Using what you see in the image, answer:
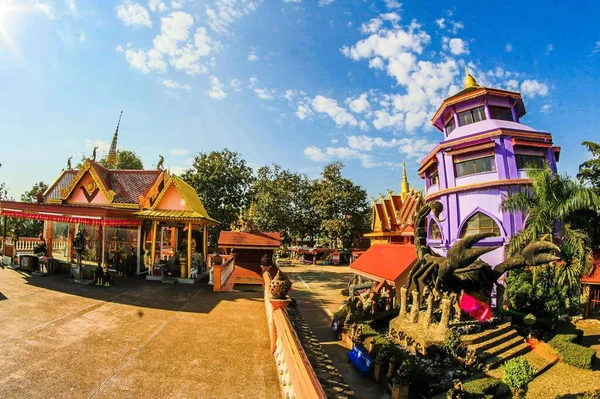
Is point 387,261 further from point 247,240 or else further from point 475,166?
point 475,166

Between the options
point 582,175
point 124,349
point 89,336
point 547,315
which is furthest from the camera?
point 582,175

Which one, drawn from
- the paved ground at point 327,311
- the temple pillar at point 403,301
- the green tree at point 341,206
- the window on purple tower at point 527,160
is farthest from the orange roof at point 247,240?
the green tree at point 341,206

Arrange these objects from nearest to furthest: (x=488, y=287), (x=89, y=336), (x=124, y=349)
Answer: (x=124, y=349) < (x=89, y=336) < (x=488, y=287)

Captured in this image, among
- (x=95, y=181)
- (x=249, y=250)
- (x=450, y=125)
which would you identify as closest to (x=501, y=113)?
(x=450, y=125)

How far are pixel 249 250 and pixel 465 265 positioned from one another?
1052 cm

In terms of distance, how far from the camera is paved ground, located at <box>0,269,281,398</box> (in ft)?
17.0

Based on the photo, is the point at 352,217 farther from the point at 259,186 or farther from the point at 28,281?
the point at 28,281

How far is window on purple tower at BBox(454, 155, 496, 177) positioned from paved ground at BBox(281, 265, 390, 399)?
458 inches

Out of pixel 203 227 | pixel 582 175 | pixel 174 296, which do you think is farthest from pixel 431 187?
pixel 174 296

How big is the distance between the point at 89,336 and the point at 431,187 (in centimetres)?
2265

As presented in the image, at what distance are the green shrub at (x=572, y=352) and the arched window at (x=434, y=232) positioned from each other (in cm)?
1009

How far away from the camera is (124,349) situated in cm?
660

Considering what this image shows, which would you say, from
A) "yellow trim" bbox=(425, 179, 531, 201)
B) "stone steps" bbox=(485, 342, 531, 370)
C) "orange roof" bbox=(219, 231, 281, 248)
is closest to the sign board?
"yellow trim" bbox=(425, 179, 531, 201)

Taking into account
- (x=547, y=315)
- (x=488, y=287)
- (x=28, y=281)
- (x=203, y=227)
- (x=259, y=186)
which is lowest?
(x=547, y=315)
